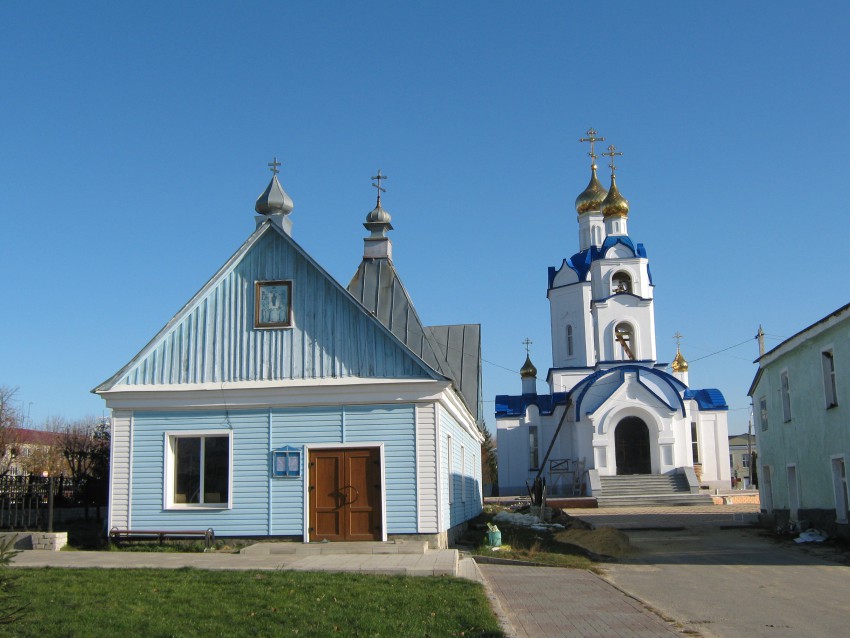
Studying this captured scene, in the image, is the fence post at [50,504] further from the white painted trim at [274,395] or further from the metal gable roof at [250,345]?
the metal gable roof at [250,345]

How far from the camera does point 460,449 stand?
21406 millimetres

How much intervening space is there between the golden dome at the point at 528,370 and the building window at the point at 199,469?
3435 cm

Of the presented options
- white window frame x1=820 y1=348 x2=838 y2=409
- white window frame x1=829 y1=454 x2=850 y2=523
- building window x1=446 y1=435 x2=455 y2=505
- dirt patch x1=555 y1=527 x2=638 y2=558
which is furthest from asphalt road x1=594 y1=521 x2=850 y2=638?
building window x1=446 y1=435 x2=455 y2=505

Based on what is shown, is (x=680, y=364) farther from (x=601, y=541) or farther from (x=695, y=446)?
(x=601, y=541)

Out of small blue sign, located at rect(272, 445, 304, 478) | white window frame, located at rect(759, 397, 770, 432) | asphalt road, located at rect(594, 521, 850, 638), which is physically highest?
white window frame, located at rect(759, 397, 770, 432)

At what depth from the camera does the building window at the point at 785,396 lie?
71.5ft

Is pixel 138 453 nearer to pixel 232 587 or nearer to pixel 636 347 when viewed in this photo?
pixel 232 587

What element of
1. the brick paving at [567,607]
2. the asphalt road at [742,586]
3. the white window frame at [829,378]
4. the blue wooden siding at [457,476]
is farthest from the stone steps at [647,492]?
the brick paving at [567,607]

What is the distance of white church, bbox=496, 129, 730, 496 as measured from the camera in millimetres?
39062

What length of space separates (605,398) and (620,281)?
7.29m

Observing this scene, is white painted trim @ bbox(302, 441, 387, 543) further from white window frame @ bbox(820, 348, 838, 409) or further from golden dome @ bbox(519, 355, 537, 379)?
golden dome @ bbox(519, 355, 537, 379)

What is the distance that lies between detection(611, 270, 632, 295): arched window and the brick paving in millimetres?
31162

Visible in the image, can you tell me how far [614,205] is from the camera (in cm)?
4600

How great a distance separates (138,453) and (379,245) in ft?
28.1
